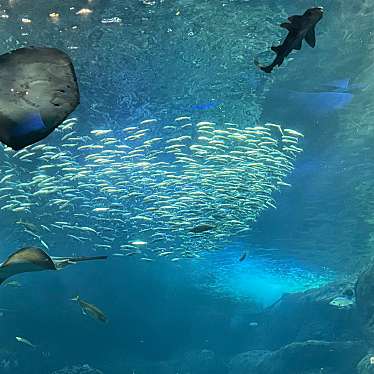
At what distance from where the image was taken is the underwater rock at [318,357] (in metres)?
19.5

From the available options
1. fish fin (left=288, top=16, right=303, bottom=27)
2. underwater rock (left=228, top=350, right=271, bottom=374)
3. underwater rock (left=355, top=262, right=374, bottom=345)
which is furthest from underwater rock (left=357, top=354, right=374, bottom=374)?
fish fin (left=288, top=16, right=303, bottom=27)

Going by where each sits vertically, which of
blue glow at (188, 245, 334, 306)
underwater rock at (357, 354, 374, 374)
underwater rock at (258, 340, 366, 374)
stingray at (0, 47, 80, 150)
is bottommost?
blue glow at (188, 245, 334, 306)

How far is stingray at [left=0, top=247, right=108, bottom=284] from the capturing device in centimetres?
305

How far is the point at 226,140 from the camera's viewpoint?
48.5 feet

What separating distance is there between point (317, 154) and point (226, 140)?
440 cm

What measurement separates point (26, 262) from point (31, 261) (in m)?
0.06

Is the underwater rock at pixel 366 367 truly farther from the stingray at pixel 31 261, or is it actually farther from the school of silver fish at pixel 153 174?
the stingray at pixel 31 261

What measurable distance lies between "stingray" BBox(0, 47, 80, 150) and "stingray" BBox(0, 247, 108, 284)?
2.89ft

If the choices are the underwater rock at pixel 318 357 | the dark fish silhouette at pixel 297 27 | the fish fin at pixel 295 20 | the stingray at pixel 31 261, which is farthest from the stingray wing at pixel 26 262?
the underwater rock at pixel 318 357

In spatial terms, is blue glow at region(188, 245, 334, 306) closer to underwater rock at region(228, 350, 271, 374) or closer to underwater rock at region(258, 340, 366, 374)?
underwater rock at region(228, 350, 271, 374)

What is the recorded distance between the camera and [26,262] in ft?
10.4

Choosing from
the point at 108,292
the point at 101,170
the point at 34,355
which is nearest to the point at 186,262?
the point at 108,292

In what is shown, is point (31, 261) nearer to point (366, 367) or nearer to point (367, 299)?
point (366, 367)

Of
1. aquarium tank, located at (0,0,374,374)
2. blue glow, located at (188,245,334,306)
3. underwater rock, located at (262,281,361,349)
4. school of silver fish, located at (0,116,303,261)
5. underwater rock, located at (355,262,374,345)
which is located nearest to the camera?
aquarium tank, located at (0,0,374,374)
